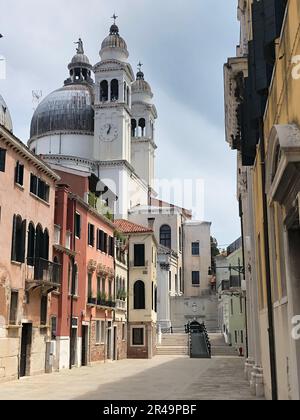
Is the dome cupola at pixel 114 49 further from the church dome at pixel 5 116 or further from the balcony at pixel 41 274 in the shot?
Result: the balcony at pixel 41 274

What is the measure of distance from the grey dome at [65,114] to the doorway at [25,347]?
130 ft

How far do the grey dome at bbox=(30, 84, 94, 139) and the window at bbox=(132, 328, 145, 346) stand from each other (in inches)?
1107

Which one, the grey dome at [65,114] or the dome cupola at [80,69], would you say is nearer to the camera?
the grey dome at [65,114]

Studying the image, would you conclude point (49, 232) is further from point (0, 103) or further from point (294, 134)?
point (294, 134)

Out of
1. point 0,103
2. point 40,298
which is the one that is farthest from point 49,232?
point 0,103

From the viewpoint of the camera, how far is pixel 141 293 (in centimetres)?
3812

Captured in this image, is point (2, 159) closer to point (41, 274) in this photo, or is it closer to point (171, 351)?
point (41, 274)

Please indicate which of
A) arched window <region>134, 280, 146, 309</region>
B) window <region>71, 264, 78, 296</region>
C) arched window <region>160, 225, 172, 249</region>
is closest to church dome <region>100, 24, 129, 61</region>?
arched window <region>160, 225, 172, 249</region>

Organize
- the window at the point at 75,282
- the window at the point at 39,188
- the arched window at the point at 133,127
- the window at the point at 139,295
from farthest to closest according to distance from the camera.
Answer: the arched window at the point at 133,127
the window at the point at 139,295
the window at the point at 75,282
the window at the point at 39,188

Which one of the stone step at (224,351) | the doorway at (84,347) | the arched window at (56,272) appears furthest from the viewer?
the stone step at (224,351)

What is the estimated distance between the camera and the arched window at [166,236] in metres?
62.2

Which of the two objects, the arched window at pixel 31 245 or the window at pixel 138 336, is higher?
the arched window at pixel 31 245

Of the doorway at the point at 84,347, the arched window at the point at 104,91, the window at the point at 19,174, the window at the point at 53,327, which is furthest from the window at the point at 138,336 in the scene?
the arched window at the point at 104,91

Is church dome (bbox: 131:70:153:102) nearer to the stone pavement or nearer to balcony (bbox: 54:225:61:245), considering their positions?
balcony (bbox: 54:225:61:245)
